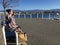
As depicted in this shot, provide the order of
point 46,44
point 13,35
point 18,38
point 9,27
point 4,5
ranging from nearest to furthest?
point 13,35 < point 18,38 < point 9,27 < point 46,44 < point 4,5

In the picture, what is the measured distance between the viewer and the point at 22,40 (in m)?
9.60

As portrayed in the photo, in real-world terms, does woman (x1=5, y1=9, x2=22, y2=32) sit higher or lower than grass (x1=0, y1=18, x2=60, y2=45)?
higher

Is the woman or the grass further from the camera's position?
the grass

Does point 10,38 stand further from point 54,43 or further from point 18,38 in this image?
point 54,43

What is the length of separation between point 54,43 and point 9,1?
605 inches

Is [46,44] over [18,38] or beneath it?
beneath

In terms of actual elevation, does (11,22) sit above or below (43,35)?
above

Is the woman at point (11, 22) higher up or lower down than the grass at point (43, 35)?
higher up

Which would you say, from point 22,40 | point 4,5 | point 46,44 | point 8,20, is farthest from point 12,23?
point 4,5

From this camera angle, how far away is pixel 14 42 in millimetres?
8859

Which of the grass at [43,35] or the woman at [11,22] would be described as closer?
the woman at [11,22]

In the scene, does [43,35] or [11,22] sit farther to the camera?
[43,35]

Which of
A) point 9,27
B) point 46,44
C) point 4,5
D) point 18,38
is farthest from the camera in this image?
point 4,5

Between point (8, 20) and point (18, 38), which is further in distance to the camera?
point (8, 20)
